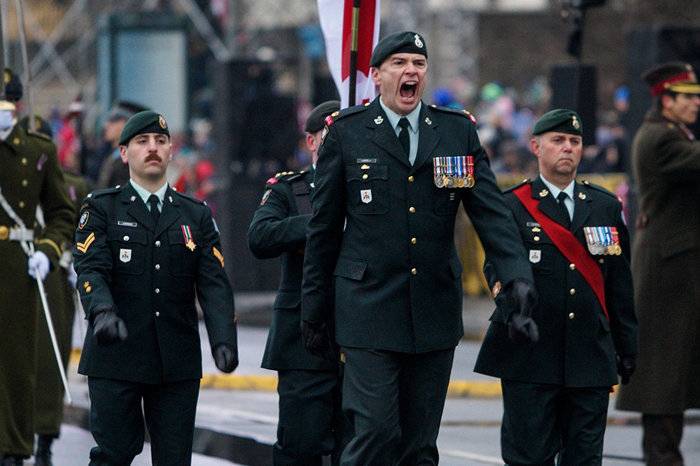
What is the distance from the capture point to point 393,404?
321 inches

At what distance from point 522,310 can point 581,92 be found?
251 inches

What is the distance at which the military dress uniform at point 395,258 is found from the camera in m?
8.24

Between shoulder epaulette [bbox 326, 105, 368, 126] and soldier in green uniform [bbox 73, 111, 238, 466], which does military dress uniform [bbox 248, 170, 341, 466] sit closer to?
soldier in green uniform [bbox 73, 111, 238, 466]

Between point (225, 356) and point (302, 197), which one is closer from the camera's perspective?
point (225, 356)

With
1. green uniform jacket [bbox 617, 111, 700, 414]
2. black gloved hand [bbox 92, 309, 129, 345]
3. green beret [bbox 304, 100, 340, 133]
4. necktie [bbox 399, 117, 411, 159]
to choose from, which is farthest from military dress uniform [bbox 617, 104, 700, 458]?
black gloved hand [bbox 92, 309, 129, 345]

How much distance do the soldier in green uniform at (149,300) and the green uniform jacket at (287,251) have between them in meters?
0.31

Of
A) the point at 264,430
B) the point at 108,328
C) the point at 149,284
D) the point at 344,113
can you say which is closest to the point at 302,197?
the point at 149,284

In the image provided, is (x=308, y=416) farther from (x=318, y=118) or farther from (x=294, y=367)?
(x=318, y=118)

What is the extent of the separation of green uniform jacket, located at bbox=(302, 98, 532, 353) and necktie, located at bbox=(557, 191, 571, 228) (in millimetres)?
909

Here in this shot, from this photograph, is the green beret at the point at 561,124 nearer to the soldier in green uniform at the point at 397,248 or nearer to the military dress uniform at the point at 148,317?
the soldier in green uniform at the point at 397,248

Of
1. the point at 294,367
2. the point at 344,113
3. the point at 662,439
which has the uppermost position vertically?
the point at 344,113

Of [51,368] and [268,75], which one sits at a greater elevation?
[268,75]

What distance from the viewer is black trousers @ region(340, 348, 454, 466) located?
319 inches

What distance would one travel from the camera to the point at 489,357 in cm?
923
